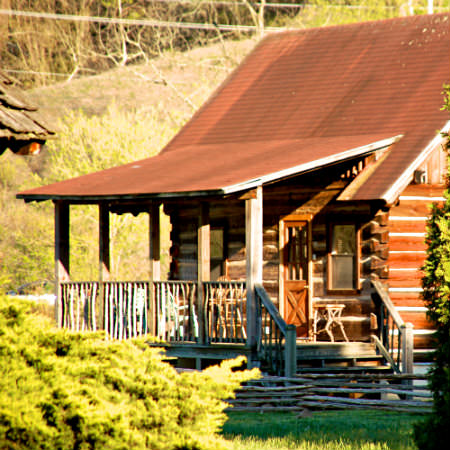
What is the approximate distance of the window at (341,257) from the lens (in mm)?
17781

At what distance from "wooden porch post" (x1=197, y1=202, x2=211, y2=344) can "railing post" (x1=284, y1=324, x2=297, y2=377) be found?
6.29 feet

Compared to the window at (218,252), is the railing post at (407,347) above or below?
below

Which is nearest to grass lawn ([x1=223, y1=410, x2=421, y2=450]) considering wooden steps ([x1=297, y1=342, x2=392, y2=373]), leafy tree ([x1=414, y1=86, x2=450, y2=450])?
leafy tree ([x1=414, y1=86, x2=450, y2=450])

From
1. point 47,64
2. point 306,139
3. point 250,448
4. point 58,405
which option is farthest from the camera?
point 47,64

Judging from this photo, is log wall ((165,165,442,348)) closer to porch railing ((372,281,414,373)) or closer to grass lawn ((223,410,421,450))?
porch railing ((372,281,414,373))

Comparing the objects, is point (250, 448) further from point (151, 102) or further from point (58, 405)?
point (151, 102)

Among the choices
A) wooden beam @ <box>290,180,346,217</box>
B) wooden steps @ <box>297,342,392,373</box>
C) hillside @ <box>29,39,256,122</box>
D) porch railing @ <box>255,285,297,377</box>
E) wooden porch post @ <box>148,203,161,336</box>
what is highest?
hillside @ <box>29,39,256,122</box>

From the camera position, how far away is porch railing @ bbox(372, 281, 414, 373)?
15.9m

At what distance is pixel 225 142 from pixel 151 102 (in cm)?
4014

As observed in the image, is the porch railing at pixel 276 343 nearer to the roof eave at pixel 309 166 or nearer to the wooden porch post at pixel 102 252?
the roof eave at pixel 309 166

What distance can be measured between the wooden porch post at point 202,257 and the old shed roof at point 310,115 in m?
0.71

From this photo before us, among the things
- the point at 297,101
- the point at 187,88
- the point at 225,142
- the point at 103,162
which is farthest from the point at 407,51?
the point at 187,88

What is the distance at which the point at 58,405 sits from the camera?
Result: 7582 millimetres

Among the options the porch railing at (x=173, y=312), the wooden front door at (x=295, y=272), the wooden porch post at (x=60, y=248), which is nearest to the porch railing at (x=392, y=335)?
the wooden front door at (x=295, y=272)
